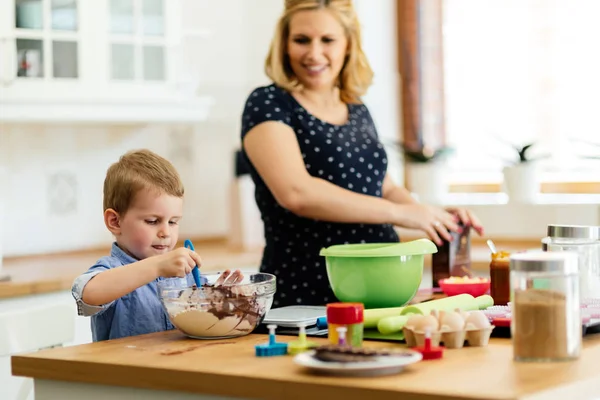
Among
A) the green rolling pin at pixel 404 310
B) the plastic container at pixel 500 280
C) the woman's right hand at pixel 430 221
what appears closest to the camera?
the green rolling pin at pixel 404 310

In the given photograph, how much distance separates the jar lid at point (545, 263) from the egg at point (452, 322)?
0.14 meters

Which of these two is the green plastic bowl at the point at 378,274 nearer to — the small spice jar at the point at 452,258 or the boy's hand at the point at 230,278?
the boy's hand at the point at 230,278

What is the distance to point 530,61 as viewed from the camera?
12.5 ft

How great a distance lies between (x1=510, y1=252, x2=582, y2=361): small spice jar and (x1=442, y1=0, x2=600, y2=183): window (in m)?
2.26

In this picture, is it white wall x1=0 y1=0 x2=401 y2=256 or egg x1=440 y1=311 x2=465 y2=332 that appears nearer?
egg x1=440 y1=311 x2=465 y2=332

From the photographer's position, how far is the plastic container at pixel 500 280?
1.91 metres

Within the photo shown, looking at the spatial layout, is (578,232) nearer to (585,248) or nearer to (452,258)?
(585,248)

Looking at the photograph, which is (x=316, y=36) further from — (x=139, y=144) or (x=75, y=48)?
(x=139, y=144)

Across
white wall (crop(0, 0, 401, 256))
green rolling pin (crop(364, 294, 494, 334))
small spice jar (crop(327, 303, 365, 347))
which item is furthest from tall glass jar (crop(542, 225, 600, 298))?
white wall (crop(0, 0, 401, 256))

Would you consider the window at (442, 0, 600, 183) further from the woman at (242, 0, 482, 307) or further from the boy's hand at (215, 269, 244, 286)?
the boy's hand at (215, 269, 244, 286)

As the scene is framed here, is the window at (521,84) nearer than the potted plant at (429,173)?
Yes

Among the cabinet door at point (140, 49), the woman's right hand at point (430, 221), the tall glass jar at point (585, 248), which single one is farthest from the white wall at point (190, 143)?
the tall glass jar at point (585, 248)

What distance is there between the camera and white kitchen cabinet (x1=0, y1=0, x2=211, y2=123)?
3.19 meters

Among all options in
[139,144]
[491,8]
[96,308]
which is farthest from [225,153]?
[96,308]
